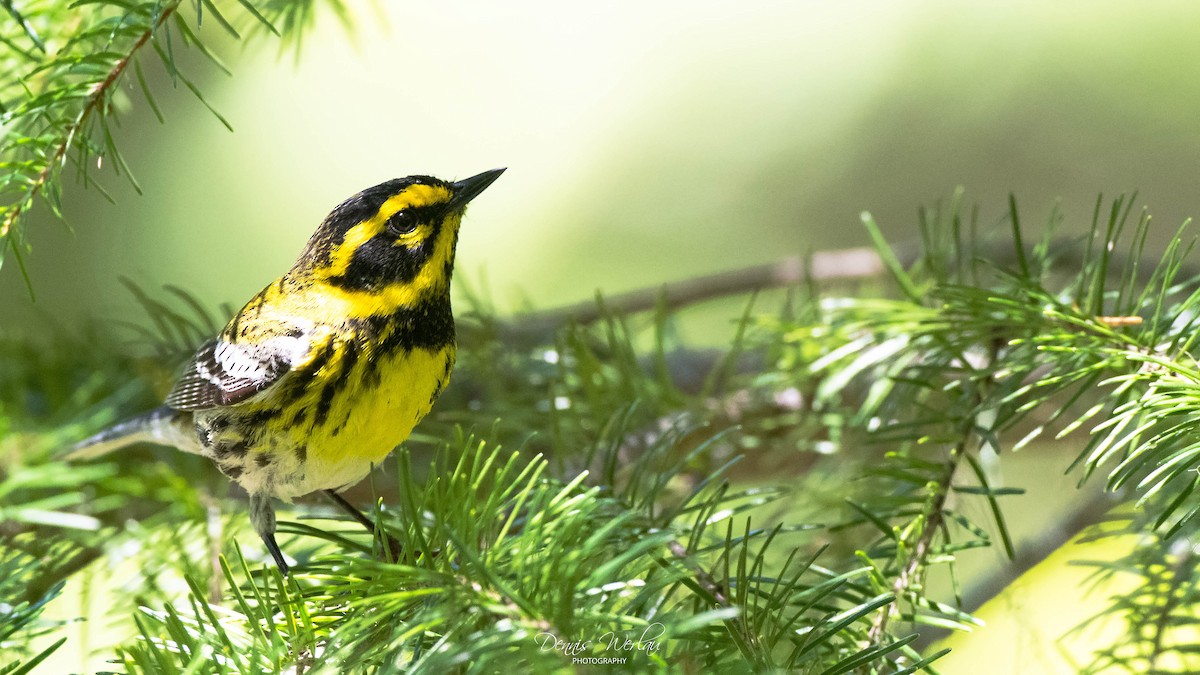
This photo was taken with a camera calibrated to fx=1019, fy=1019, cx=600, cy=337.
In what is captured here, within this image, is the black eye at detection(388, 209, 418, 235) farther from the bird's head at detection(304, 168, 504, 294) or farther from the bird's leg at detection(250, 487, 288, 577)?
the bird's leg at detection(250, 487, 288, 577)

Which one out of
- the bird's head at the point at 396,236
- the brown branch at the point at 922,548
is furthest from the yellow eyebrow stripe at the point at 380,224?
the brown branch at the point at 922,548

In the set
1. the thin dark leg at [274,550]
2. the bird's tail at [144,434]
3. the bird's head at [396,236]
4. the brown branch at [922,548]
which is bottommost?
the brown branch at [922,548]

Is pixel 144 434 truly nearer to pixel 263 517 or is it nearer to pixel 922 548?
pixel 263 517

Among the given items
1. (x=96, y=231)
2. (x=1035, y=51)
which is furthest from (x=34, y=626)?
(x=1035, y=51)

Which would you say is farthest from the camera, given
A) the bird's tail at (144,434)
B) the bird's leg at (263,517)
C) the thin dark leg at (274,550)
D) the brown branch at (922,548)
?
the bird's tail at (144,434)

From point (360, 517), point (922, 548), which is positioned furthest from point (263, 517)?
point (922, 548)

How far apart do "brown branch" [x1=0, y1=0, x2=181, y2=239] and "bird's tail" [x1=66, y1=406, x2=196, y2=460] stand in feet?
1.90

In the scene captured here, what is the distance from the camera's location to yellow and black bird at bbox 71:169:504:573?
4.17 feet

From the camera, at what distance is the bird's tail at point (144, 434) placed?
1571mm

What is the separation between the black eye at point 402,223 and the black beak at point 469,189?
6cm

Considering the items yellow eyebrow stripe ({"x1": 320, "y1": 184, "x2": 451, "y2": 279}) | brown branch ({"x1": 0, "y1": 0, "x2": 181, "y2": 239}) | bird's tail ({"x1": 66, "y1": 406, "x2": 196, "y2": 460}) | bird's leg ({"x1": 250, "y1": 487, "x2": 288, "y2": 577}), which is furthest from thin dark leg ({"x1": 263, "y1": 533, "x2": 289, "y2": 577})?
brown branch ({"x1": 0, "y1": 0, "x2": 181, "y2": 239})

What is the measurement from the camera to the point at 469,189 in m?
1.44

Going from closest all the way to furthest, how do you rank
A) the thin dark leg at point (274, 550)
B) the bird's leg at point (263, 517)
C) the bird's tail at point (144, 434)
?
the thin dark leg at point (274, 550)
the bird's leg at point (263, 517)
the bird's tail at point (144, 434)

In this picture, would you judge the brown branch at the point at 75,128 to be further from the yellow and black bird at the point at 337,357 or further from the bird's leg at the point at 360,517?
the bird's leg at the point at 360,517
